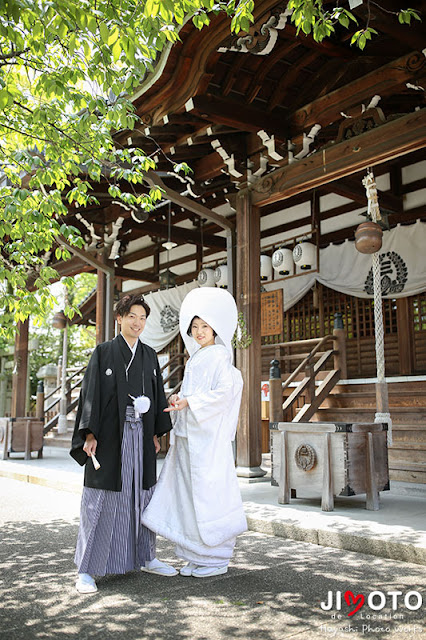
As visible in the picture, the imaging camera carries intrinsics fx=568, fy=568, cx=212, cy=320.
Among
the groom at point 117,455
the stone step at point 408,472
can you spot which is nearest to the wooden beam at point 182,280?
the stone step at point 408,472

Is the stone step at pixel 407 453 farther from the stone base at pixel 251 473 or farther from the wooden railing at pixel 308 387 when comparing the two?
the stone base at pixel 251 473

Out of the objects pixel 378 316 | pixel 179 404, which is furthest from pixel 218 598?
pixel 378 316

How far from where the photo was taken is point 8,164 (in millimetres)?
5746

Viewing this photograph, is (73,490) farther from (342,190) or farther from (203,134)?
(342,190)

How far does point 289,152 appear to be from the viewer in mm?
7754

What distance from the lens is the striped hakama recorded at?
3564 millimetres

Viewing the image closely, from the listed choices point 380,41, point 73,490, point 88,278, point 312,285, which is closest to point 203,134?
point 380,41

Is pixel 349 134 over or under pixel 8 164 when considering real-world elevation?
over


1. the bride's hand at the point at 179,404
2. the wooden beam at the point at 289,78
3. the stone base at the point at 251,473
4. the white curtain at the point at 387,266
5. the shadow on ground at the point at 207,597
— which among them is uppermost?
the wooden beam at the point at 289,78

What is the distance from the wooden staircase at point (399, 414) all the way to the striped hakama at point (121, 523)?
423cm

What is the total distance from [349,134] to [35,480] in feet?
21.7

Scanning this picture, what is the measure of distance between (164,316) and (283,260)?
194 inches

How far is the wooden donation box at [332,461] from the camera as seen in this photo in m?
5.43

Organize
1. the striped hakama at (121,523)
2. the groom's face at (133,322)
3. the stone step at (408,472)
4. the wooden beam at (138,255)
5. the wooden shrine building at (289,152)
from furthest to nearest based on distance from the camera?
the wooden beam at (138,255)
the stone step at (408,472)
the wooden shrine building at (289,152)
the groom's face at (133,322)
the striped hakama at (121,523)
